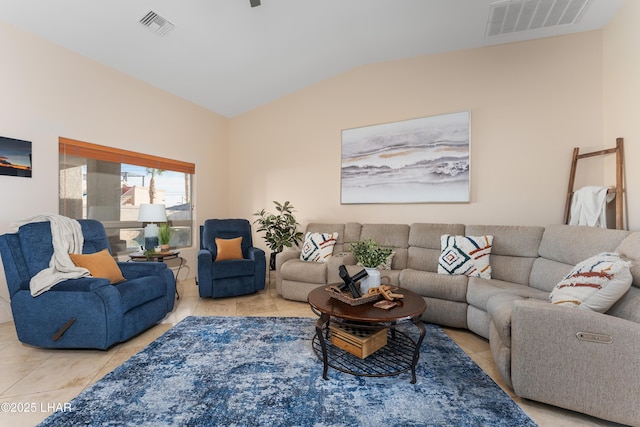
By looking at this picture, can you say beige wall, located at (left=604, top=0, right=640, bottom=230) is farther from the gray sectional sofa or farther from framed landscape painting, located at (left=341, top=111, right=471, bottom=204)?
framed landscape painting, located at (left=341, top=111, right=471, bottom=204)

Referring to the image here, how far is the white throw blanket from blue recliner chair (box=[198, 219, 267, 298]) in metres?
1.22

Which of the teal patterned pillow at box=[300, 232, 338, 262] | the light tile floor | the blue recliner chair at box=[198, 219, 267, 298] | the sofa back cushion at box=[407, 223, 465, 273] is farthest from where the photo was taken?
the teal patterned pillow at box=[300, 232, 338, 262]

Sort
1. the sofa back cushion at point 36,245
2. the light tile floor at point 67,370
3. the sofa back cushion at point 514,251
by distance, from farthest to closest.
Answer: the sofa back cushion at point 514,251, the sofa back cushion at point 36,245, the light tile floor at point 67,370

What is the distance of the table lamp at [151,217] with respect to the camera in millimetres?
3494

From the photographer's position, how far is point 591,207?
105 inches

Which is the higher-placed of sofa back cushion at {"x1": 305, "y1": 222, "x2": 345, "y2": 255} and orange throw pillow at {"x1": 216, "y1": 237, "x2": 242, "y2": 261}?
sofa back cushion at {"x1": 305, "y1": 222, "x2": 345, "y2": 255}

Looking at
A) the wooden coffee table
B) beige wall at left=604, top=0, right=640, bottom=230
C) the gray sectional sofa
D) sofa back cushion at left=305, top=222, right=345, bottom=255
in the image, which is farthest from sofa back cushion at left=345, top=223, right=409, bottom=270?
beige wall at left=604, top=0, right=640, bottom=230

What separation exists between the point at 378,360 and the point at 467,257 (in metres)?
1.48

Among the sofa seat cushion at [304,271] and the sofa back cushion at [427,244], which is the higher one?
the sofa back cushion at [427,244]

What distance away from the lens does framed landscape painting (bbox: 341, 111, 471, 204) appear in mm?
3459

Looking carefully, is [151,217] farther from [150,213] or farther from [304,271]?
[304,271]

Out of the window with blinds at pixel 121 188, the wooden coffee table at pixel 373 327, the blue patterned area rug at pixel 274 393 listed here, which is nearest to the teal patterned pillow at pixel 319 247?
the wooden coffee table at pixel 373 327

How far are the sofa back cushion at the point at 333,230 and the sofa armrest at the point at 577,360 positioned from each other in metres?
2.33

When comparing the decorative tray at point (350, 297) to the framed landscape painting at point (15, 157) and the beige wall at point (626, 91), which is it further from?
the framed landscape painting at point (15, 157)
